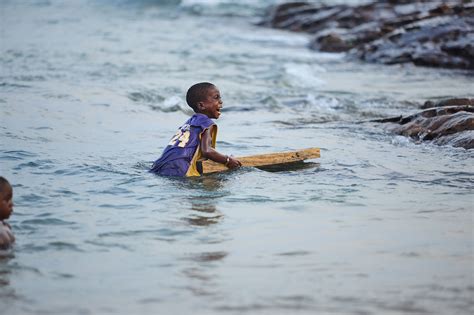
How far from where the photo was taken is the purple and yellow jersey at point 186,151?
24.2 ft

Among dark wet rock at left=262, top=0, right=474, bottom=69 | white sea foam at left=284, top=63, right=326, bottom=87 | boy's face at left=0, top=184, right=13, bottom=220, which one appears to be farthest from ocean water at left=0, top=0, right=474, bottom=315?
dark wet rock at left=262, top=0, right=474, bottom=69

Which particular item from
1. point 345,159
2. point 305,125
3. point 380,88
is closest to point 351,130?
point 305,125

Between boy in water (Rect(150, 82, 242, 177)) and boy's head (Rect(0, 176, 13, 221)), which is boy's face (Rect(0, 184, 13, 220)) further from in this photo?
boy in water (Rect(150, 82, 242, 177))

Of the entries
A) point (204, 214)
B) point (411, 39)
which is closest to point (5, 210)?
point (204, 214)

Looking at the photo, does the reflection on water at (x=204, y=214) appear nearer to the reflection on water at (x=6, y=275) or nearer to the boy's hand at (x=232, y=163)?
the boy's hand at (x=232, y=163)

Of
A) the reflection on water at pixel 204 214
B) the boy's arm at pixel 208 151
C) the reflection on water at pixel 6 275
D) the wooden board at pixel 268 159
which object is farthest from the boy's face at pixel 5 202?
the wooden board at pixel 268 159

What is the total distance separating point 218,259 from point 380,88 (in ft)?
30.4

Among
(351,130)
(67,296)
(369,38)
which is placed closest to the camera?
(67,296)

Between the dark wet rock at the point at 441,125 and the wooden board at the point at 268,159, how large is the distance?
1.66m

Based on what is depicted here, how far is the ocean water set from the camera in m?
4.66

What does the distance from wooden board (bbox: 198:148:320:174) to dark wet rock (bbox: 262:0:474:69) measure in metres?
8.79

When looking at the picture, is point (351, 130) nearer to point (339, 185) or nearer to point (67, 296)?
point (339, 185)

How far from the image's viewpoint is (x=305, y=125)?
35.2 feet

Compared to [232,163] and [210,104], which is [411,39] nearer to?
[210,104]
